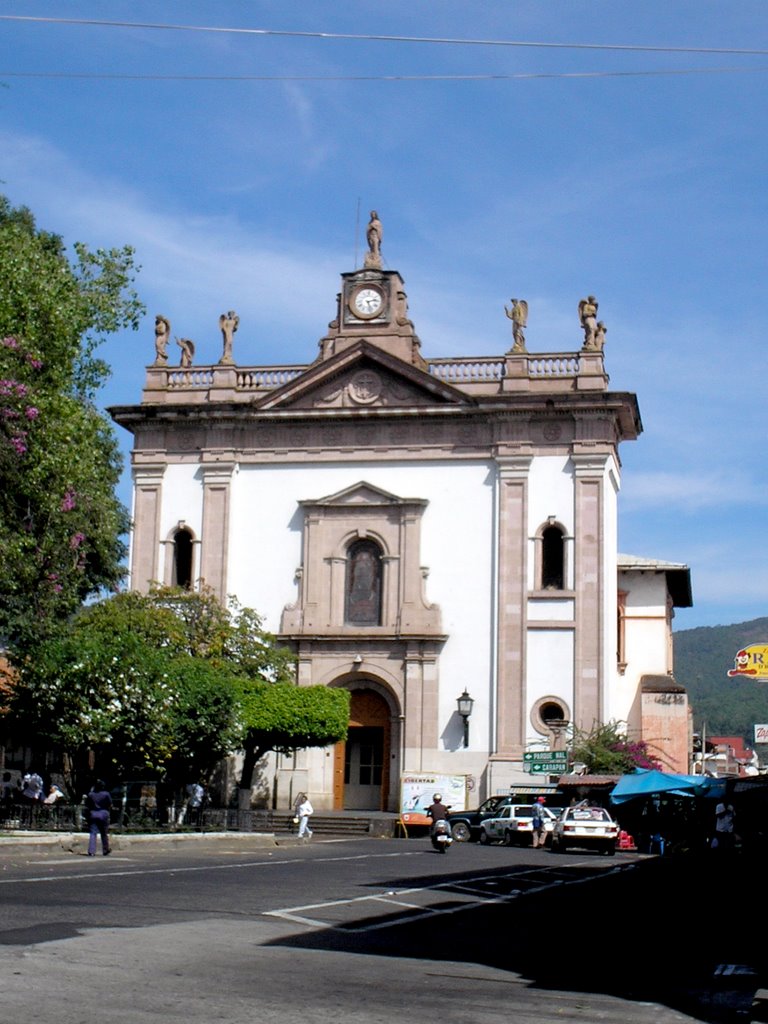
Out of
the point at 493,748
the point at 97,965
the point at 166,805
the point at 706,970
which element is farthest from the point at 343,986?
the point at 493,748

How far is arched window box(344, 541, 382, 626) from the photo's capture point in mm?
47000

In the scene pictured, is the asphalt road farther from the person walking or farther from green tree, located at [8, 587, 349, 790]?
green tree, located at [8, 587, 349, 790]

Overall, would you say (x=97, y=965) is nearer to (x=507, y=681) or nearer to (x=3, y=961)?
(x=3, y=961)

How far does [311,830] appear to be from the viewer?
141 feet

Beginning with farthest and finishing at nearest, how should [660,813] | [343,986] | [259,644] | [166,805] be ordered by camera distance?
1. [259,644]
2. [660,813]
3. [166,805]
4. [343,986]

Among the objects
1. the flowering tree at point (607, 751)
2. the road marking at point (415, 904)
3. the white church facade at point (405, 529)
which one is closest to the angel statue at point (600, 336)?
the white church facade at point (405, 529)

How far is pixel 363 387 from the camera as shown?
4781 cm

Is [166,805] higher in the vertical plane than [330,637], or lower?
lower

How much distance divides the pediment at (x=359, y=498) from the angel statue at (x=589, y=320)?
7679mm

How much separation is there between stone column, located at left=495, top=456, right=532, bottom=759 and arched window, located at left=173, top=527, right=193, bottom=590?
10203 mm

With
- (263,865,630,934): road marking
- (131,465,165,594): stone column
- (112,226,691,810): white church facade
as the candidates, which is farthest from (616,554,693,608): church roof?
(263,865,630,934): road marking

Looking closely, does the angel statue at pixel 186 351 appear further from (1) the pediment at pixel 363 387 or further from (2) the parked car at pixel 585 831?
(2) the parked car at pixel 585 831

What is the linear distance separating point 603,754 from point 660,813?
8.67 ft

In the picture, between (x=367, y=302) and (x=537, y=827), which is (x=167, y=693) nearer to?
(x=537, y=827)
